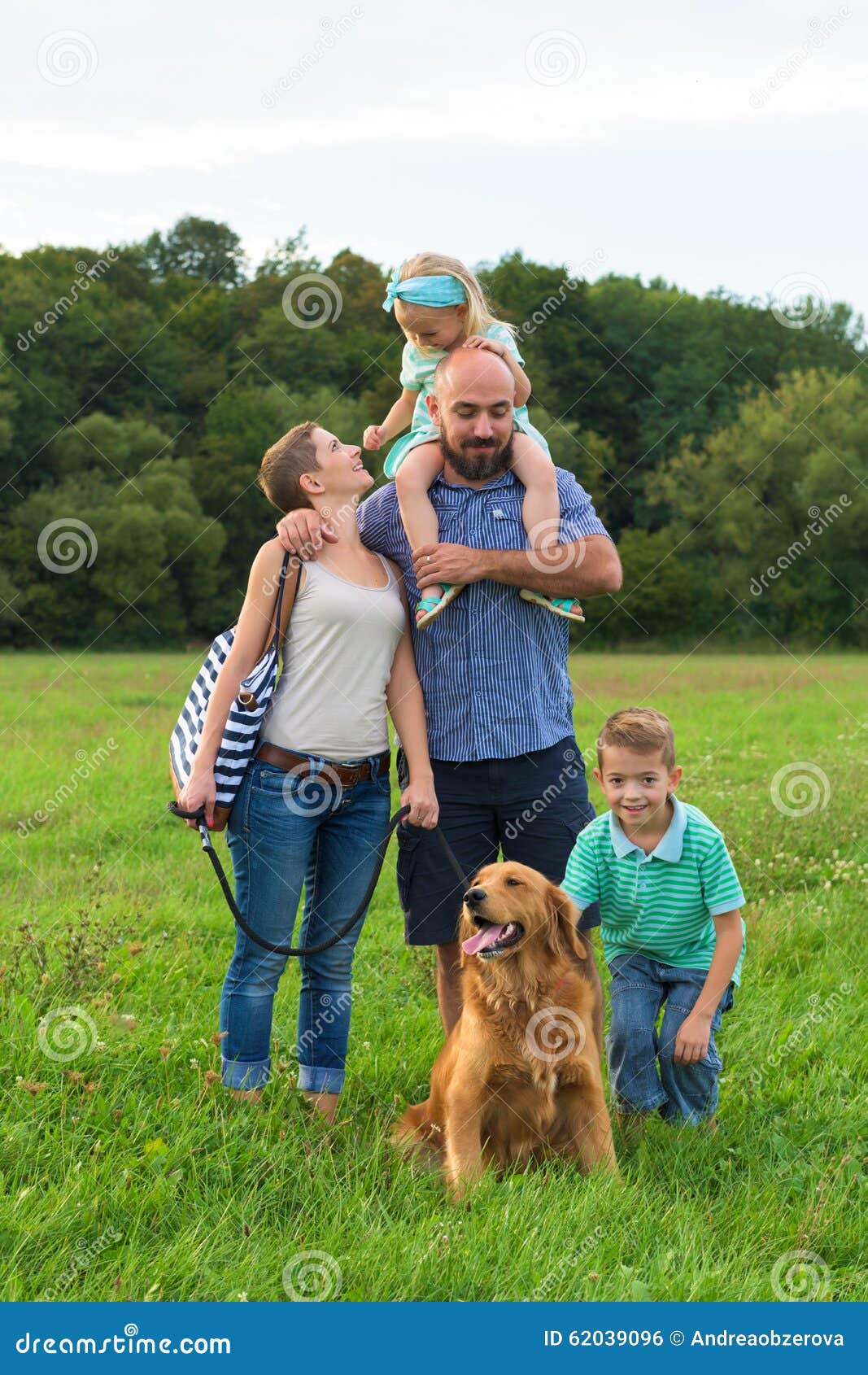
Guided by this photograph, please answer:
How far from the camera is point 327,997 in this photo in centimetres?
413

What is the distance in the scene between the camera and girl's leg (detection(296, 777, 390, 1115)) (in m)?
4.01

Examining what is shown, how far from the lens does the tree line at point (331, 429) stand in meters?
37.8

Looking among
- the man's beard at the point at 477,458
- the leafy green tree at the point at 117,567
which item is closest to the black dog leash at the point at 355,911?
the man's beard at the point at 477,458

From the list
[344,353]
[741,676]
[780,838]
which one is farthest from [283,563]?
[344,353]

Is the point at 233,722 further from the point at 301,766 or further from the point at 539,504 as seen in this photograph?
the point at 539,504

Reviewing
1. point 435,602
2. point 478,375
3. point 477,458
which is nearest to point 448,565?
point 435,602

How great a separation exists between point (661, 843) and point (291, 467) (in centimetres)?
175

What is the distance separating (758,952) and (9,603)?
33273 mm

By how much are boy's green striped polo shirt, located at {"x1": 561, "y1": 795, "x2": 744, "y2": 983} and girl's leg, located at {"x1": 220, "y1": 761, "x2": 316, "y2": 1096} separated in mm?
927

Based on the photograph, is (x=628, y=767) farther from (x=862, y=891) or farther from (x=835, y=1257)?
(x=862, y=891)

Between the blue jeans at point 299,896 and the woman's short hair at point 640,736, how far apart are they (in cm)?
77

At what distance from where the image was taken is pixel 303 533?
3.85m

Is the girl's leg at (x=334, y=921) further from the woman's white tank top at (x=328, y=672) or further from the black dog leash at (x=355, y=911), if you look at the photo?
the woman's white tank top at (x=328, y=672)

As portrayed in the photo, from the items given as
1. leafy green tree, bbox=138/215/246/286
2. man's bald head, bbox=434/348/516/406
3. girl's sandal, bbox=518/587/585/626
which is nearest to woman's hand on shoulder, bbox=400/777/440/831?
girl's sandal, bbox=518/587/585/626
